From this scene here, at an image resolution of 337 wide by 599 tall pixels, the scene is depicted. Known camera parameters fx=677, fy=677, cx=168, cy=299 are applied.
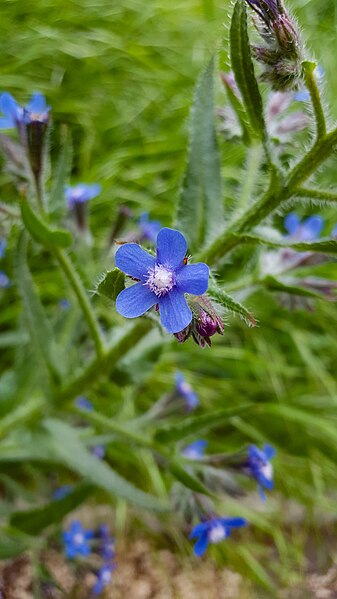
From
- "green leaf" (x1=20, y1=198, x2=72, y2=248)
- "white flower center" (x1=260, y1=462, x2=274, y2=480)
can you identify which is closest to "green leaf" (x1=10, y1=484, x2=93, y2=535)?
"white flower center" (x1=260, y1=462, x2=274, y2=480)

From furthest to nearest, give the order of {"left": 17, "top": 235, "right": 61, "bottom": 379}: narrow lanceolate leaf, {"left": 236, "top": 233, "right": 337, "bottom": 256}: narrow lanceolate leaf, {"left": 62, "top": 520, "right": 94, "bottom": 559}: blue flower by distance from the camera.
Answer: {"left": 62, "top": 520, "right": 94, "bottom": 559}: blue flower → {"left": 17, "top": 235, "right": 61, "bottom": 379}: narrow lanceolate leaf → {"left": 236, "top": 233, "right": 337, "bottom": 256}: narrow lanceolate leaf

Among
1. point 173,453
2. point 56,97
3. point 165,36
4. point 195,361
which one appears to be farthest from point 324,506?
point 165,36

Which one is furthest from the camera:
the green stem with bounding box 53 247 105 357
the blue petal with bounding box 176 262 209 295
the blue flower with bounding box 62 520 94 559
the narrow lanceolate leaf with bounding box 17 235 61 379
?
the blue flower with bounding box 62 520 94 559

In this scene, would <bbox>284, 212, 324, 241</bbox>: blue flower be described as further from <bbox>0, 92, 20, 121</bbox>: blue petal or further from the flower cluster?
the flower cluster

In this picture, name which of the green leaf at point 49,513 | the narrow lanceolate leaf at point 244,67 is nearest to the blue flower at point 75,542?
the green leaf at point 49,513

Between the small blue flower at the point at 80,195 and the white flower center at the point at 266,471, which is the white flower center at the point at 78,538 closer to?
the white flower center at the point at 266,471

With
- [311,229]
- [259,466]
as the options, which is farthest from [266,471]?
[311,229]

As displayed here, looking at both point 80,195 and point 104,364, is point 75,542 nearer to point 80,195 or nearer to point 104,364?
point 104,364
